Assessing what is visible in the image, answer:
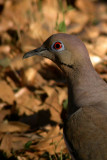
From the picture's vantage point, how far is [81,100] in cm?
320

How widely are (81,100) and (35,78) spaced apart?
1.95 m

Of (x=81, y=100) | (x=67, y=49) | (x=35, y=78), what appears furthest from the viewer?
(x=35, y=78)

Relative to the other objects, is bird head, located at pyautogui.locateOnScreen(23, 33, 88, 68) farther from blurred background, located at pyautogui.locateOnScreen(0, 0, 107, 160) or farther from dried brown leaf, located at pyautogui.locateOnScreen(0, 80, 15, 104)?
dried brown leaf, located at pyautogui.locateOnScreen(0, 80, 15, 104)

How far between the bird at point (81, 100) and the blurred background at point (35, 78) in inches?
20.4

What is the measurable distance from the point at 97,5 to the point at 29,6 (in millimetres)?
2275

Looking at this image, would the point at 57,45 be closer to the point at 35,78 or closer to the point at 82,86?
the point at 82,86

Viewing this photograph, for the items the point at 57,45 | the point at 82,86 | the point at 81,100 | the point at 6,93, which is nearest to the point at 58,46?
the point at 57,45

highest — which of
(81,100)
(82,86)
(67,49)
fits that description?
(67,49)

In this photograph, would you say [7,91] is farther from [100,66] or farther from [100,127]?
[100,127]

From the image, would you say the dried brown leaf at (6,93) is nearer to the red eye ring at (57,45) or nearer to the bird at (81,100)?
the bird at (81,100)

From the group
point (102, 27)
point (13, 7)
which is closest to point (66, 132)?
point (102, 27)

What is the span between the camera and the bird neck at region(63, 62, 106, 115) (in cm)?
319

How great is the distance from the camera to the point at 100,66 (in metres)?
4.90

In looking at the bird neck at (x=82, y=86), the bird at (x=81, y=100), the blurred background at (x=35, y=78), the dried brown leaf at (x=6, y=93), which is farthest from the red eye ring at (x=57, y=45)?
the dried brown leaf at (x=6, y=93)
